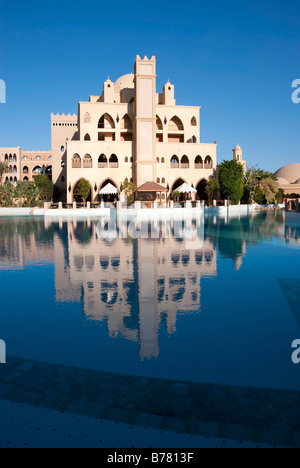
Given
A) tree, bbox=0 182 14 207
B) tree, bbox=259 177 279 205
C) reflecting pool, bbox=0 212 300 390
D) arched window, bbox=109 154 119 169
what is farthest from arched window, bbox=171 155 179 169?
reflecting pool, bbox=0 212 300 390

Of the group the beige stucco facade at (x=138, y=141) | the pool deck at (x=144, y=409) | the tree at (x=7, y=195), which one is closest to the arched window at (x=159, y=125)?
the beige stucco facade at (x=138, y=141)

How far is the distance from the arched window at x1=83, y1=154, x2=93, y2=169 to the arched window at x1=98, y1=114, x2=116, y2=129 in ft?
15.8

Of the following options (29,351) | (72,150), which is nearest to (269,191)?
(72,150)

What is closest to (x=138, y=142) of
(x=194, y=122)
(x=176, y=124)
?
(x=176, y=124)

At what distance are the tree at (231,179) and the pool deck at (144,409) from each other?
3896cm

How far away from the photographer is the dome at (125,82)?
4819cm

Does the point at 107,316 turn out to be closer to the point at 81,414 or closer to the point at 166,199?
the point at 81,414

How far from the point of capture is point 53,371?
407 cm

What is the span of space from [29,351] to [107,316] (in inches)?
61.1

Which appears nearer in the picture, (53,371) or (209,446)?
(209,446)

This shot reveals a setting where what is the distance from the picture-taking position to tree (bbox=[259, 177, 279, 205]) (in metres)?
46.7

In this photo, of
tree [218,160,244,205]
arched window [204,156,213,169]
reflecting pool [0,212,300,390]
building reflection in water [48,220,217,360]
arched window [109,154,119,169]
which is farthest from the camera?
arched window [204,156,213,169]

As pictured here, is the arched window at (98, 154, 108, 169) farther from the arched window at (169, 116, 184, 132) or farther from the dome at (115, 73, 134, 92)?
the dome at (115, 73, 134, 92)

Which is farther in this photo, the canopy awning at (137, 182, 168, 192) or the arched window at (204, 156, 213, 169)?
the arched window at (204, 156, 213, 169)
